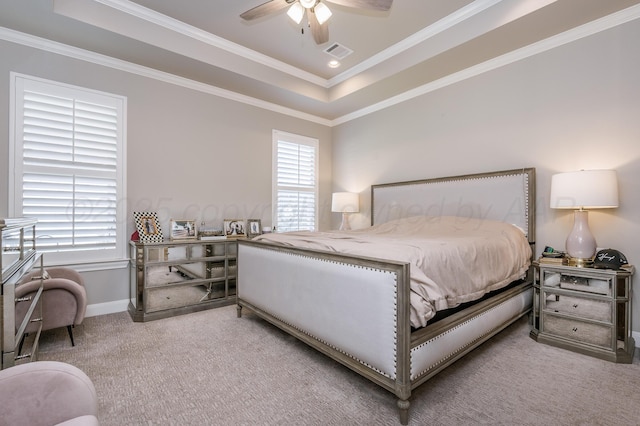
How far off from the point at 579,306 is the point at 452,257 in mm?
1296

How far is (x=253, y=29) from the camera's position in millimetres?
3131

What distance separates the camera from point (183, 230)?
3482 mm

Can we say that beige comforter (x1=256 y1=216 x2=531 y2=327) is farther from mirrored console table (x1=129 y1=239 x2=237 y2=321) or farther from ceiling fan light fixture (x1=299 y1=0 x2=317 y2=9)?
ceiling fan light fixture (x1=299 y1=0 x2=317 y2=9)

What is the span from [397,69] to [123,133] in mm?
3235

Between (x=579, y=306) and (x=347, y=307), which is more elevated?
(x=347, y=307)

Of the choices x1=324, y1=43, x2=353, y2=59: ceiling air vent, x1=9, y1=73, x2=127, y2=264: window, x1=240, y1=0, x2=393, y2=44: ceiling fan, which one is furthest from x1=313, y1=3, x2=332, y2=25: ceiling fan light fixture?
x1=9, y1=73, x2=127, y2=264: window

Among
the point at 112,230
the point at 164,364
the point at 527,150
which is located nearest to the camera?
the point at 164,364

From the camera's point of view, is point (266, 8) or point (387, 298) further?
point (266, 8)

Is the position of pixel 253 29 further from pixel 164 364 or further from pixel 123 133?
pixel 164 364

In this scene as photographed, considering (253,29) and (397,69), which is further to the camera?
(397,69)

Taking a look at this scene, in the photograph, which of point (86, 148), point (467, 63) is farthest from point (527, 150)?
point (86, 148)

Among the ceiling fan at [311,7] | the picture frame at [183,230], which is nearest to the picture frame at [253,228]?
the picture frame at [183,230]

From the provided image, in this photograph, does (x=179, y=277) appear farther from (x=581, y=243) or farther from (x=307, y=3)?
(x=581, y=243)

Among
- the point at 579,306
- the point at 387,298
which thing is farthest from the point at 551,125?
the point at 387,298
